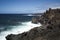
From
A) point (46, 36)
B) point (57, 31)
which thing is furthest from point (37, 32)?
point (57, 31)

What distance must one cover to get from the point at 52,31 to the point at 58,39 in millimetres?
1305

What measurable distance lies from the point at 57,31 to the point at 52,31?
62cm

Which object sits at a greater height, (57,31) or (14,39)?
(57,31)

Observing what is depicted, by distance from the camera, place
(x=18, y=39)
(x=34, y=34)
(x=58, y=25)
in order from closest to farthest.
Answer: (x=34, y=34)
(x=18, y=39)
(x=58, y=25)

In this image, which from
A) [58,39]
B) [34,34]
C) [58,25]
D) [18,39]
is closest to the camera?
[58,39]

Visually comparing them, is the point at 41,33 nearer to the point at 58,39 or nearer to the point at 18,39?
the point at 58,39

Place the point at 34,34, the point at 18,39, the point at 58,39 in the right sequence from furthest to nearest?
the point at 18,39, the point at 34,34, the point at 58,39

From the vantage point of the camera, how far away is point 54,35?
1279 centimetres

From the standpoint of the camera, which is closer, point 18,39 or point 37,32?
point 37,32

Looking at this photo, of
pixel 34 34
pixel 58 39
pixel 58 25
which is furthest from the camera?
pixel 58 25

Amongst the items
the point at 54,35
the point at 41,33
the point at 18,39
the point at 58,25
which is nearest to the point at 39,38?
the point at 41,33

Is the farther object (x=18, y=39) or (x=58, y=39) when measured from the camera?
(x=18, y=39)

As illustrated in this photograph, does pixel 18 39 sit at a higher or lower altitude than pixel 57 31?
lower

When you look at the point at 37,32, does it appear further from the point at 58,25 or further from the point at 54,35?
the point at 58,25
